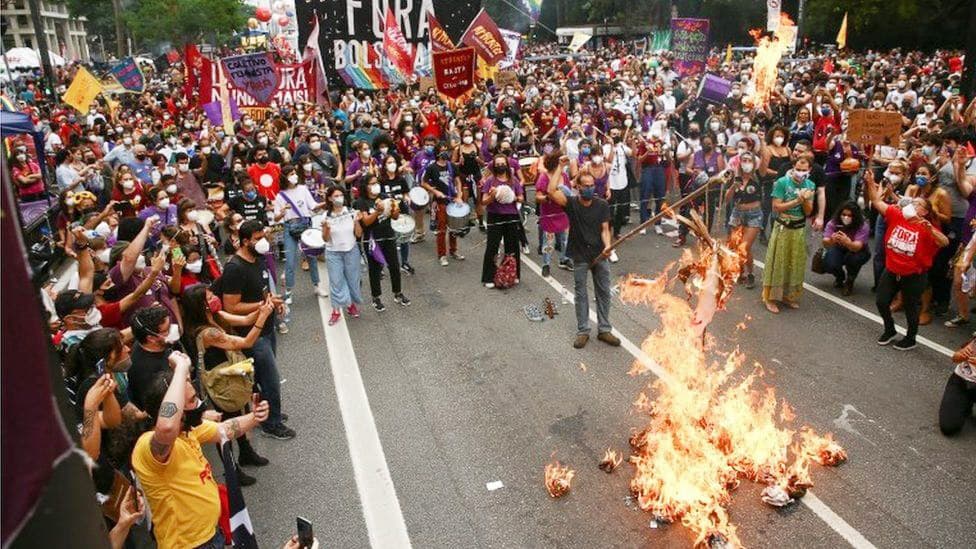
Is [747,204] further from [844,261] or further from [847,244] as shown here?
[844,261]

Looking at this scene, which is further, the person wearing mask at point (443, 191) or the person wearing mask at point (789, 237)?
the person wearing mask at point (443, 191)

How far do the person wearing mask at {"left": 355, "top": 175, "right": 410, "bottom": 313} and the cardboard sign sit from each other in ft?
21.2

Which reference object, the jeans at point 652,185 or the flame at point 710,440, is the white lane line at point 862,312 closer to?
the flame at point 710,440

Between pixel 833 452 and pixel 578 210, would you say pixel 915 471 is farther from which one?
pixel 578 210

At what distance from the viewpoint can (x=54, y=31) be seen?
96.4 meters

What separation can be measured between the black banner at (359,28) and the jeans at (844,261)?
13.4 meters

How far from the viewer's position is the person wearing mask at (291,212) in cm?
961

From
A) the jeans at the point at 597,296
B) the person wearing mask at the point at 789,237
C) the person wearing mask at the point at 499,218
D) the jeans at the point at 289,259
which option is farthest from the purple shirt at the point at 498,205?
the person wearing mask at the point at 789,237

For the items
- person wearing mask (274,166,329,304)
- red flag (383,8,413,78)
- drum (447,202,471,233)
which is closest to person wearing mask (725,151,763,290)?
drum (447,202,471,233)

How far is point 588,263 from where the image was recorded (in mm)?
8125

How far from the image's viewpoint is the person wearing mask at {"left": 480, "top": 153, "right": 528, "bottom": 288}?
10109 millimetres

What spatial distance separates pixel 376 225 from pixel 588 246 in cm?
282

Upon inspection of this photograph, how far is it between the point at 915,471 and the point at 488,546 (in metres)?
3.31

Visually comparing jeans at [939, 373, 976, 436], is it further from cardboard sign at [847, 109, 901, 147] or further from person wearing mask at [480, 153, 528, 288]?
person wearing mask at [480, 153, 528, 288]
